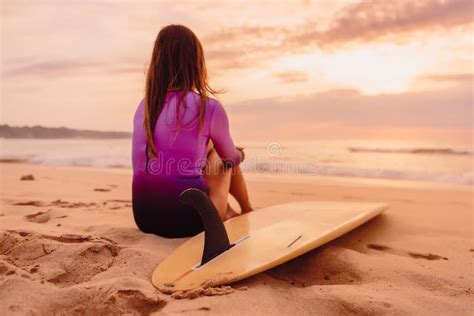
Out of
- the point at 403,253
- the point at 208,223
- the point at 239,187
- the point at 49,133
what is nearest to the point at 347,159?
the point at 239,187

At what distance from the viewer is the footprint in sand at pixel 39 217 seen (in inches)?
127

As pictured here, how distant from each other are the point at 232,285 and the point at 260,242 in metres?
0.49

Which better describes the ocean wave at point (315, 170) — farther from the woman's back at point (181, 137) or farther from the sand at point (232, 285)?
the woman's back at point (181, 137)

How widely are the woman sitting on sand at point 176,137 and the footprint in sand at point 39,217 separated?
0.93 meters

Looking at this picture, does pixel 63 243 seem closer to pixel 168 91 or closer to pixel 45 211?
pixel 168 91

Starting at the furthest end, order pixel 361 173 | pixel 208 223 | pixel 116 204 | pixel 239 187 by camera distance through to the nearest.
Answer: pixel 361 173, pixel 116 204, pixel 239 187, pixel 208 223

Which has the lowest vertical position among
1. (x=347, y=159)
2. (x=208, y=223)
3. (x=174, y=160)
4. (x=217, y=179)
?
(x=347, y=159)

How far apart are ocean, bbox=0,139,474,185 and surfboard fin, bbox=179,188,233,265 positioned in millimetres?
5125

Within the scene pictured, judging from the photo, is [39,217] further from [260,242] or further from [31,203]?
[260,242]

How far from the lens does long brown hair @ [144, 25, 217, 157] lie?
2.60 metres

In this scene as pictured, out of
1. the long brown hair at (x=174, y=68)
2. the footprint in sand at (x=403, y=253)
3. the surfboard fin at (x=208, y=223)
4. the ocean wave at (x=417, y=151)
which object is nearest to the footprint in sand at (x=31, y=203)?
the long brown hair at (x=174, y=68)

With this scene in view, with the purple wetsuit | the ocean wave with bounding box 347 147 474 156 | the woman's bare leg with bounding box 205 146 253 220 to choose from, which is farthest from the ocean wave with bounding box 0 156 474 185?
the purple wetsuit

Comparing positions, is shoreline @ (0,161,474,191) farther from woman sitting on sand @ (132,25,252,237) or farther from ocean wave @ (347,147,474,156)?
ocean wave @ (347,147,474,156)

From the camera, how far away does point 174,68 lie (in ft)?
8.55
